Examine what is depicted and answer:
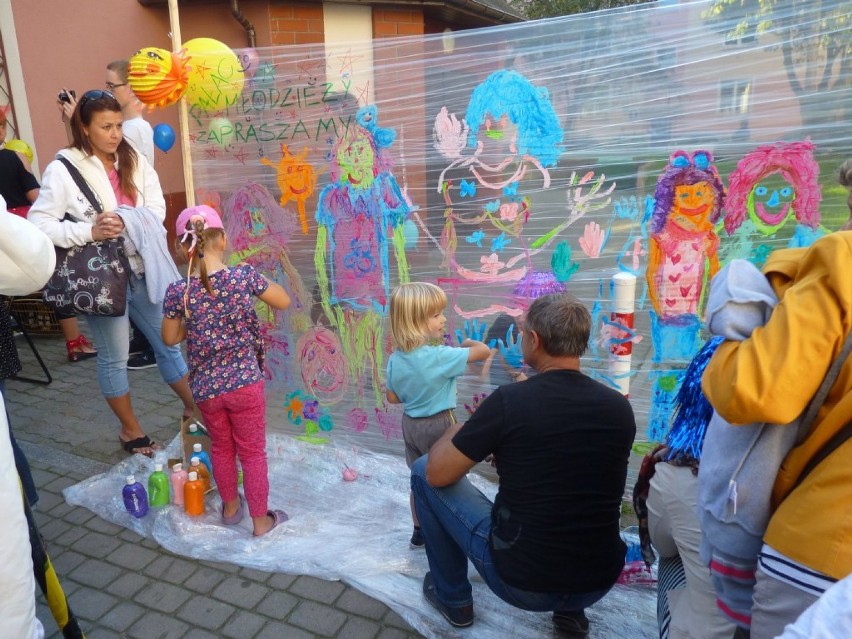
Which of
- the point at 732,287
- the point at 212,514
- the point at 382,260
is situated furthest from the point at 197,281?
the point at 732,287

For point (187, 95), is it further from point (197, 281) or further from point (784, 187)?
point (784, 187)

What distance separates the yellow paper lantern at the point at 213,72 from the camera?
3221mm

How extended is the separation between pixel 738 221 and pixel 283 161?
84.5 inches

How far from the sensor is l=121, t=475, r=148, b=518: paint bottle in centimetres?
297

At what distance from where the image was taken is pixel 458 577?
225cm

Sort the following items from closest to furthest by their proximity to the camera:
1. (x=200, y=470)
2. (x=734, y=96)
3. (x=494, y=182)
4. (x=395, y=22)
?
(x=734, y=96)
(x=494, y=182)
(x=200, y=470)
(x=395, y=22)

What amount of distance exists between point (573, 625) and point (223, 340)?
1.74 metres

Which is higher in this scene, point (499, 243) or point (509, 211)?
point (509, 211)

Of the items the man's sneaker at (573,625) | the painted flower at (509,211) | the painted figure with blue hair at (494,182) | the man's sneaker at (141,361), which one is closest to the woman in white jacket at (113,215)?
the man's sneaker at (141,361)

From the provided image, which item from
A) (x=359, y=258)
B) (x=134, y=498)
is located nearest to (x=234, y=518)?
(x=134, y=498)

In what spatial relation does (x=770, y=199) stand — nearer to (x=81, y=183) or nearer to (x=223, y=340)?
(x=223, y=340)

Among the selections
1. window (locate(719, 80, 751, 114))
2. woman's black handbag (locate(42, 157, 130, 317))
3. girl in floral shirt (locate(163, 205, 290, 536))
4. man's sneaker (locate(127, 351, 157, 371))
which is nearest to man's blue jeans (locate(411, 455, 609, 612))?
girl in floral shirt (locate(163, 205, 290, 536))

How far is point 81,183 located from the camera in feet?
10.1

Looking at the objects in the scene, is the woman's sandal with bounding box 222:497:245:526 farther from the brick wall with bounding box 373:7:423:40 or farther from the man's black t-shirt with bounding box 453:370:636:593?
the brick wall with bounding box 373:7:423:40
